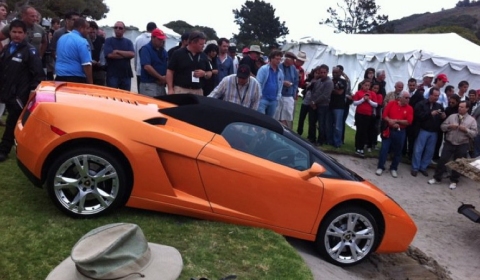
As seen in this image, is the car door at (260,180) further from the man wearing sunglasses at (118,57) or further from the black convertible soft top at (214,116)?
the man wearing sunglasses at (118,57)

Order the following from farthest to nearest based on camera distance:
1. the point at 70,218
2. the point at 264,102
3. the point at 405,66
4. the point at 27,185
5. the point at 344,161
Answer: the point at 405,66 < the point at 344,161 < the point at 264,102 < the point at 27,185 < the point at 70,218

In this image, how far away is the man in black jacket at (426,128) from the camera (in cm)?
1100

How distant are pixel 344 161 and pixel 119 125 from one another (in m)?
7.40

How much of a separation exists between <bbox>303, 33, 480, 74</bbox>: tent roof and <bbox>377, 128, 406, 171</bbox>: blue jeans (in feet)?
15.5

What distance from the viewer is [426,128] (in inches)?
438

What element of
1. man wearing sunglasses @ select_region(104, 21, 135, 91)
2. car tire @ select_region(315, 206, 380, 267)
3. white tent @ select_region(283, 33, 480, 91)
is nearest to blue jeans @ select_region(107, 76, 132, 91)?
man wearing sunglasses @ select_region(104, 21, 135, 91)

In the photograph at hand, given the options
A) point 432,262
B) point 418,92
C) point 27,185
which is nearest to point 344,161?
point 418,92

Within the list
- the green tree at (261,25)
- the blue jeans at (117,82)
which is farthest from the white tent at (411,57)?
the green tree at (261,25)

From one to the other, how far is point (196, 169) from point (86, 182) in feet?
3.55

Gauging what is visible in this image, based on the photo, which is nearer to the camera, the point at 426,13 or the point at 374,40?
the point at 374,40

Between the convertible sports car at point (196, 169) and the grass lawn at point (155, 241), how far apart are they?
0.50 feet

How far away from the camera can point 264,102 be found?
9367 mm

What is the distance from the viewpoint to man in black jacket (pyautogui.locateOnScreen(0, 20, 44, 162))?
6090 millimetres

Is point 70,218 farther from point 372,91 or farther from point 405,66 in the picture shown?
point 405,66
